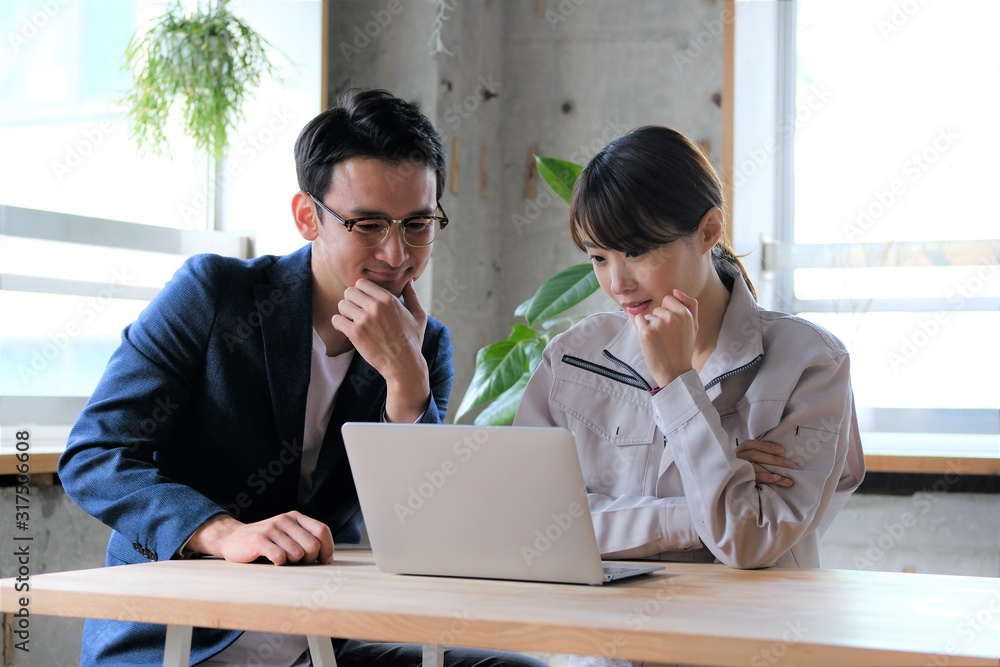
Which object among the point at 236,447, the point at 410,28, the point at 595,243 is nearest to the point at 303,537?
the point at 236,447

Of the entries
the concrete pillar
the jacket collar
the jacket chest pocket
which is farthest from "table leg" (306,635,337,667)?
the concrete pillar

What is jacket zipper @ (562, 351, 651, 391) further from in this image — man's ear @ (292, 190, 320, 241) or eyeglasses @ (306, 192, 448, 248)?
man's ear @ (292, 190, 320, 241)

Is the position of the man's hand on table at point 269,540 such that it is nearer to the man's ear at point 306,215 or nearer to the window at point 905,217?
the man's ear at point 306,215

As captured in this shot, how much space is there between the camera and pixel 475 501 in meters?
1.21

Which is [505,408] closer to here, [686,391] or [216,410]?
[216,410]

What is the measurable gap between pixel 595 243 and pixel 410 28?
5.89ft

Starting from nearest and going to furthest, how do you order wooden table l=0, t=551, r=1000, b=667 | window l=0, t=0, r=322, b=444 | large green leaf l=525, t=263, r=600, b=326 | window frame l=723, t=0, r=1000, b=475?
wooden table l=0, t=551, r=1000, b=667 → window l=0, t=0, r=322, b=444 → large green leaf l=525, t=263, r=600, b=326 → window frame l=723, t=0, r=1000, b=475

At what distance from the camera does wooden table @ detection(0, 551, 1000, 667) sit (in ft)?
2.94

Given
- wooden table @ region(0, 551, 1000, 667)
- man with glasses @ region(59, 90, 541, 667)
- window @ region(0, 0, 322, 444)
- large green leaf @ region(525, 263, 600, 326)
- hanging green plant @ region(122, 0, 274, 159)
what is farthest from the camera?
hanging green plant @ region(122, 0, 274, 159)

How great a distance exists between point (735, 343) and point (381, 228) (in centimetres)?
62

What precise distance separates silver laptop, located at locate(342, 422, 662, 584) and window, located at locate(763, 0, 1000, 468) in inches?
85.2

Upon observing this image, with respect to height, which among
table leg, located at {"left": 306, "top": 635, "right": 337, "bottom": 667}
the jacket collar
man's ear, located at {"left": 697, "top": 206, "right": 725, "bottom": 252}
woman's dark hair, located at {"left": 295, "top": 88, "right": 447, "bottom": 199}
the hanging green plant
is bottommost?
table leg, located at {"left": 306, "top": 635, "right": 337, "bottom": 667}

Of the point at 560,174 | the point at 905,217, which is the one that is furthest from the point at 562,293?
the point at 905,217

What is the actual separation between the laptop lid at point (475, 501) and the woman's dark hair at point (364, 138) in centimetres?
64
